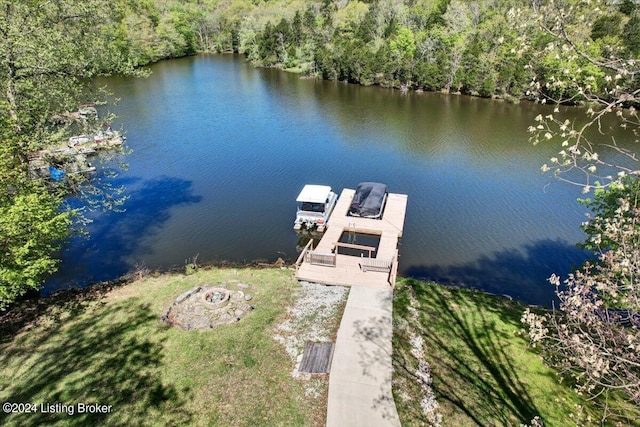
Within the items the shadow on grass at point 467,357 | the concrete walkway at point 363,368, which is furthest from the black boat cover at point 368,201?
the concrete walkway at point 363,368

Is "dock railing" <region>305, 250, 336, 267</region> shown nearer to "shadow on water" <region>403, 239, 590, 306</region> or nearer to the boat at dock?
"shadow on water" <region>403, 239, 590, 306</region>

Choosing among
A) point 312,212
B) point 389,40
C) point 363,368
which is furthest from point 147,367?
point 389,40

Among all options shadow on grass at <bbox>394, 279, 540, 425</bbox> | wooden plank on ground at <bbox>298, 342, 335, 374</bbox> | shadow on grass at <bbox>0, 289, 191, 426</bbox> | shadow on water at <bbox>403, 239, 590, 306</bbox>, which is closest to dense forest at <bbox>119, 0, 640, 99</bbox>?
shadow on water at <bbox>403, 239, 590, 306</bbox>

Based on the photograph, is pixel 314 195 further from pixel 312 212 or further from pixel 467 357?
pixel 467 357

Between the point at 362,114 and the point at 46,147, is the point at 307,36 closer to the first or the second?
the point at 362,114

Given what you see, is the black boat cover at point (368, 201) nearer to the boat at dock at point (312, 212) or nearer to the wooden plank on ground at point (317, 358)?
the boat at dock at point (312, 212)

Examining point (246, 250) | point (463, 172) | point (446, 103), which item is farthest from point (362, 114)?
point (246, 250)

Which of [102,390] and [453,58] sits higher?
[453,58]
